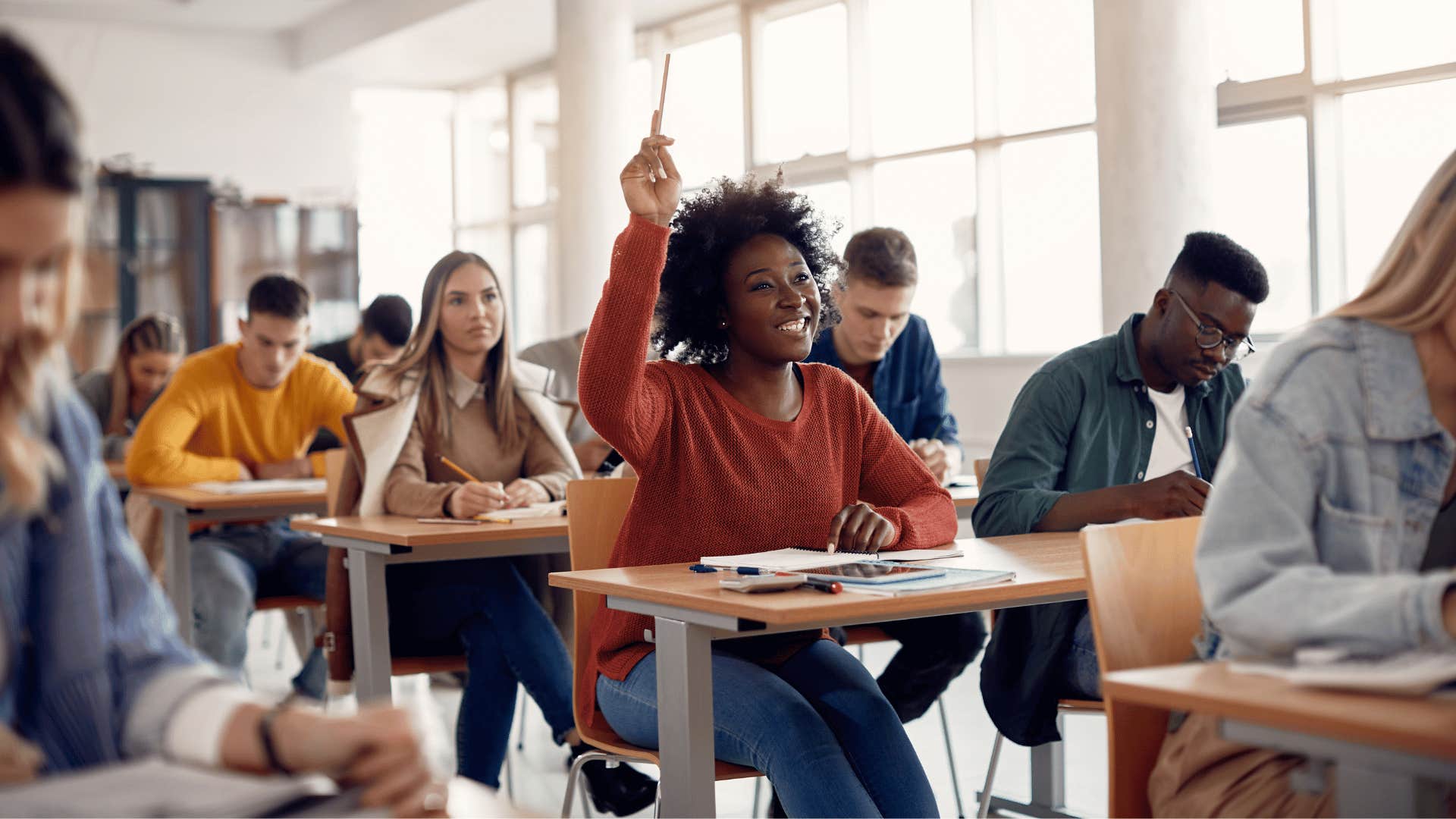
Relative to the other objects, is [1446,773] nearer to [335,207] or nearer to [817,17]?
[817,17]

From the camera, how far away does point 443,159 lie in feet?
36.5

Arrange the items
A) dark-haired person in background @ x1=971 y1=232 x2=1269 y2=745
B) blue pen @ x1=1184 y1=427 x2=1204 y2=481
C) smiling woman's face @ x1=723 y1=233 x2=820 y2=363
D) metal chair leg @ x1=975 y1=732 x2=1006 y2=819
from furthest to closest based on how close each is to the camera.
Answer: metal chair leg @ x1=975 y1=732 x2=1006 y2=819 < blue pen @ x1=1184 y1=427 x2=1204 y2=481 < dark-haired person in background @ x1=971 y1=232 x2=1269 y2=745 < smiling woman's face @ x1=723 y1=233 x2=820 y2=363

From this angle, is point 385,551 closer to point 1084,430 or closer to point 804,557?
point 804,557

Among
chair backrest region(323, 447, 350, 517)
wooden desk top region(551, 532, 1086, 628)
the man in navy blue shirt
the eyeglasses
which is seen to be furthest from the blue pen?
Result: chair backrest region(323, 447, 350, 517)

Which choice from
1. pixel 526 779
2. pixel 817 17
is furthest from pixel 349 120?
pixel 526 779

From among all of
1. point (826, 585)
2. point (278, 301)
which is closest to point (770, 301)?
point (826, 585)

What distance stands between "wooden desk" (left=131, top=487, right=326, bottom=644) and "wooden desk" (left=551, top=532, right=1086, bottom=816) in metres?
1.94

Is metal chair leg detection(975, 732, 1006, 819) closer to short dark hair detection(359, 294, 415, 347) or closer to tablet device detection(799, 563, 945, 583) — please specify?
tablet device detection(799, 563, 945, 583)

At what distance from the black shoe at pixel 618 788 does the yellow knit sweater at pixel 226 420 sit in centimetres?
142

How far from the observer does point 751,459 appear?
7.55 feet

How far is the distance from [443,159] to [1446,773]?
10.7 meters

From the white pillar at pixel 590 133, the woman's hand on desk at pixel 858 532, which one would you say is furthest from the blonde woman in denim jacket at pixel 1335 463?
the white pillar at pixel 590 133

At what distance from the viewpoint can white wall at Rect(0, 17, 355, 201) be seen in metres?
9.37

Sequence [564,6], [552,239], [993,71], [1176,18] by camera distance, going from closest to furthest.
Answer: [1176,18], [993,71], [564,6], [552,239]
